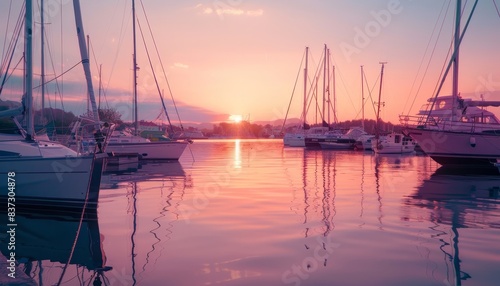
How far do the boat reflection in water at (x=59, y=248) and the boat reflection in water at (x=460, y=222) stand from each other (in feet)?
A: 18.0

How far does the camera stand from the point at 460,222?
10.9 meters

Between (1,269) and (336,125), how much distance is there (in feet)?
246

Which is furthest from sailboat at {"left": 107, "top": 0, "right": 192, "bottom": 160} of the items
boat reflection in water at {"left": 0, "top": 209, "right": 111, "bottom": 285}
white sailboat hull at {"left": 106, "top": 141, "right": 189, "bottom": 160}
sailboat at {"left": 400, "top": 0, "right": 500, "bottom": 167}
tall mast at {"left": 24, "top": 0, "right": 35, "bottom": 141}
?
boat reflection in water at {"left": 0, "top": 209, "right": 111, "bottom": 285}

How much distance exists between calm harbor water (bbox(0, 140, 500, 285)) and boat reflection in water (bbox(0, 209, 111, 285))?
3 cm

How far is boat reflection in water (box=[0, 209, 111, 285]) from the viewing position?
6.98m

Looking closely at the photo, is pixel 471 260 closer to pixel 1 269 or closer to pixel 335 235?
pixel 335 235

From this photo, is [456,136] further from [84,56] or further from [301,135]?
[301,135]

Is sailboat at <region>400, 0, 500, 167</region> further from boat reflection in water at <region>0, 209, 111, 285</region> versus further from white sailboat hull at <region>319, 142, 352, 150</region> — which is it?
white sailboat hull at <region>319, 142, 352, 150</region>

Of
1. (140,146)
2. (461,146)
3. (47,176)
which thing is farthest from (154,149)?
(47,176)

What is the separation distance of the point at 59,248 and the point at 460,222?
8.91m

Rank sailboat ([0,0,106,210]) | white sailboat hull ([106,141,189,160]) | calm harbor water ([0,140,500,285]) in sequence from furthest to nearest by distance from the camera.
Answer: white sailboat hull ([106,141,189,160])
sailboat ([0,0,106,210])
calm harbor water ([0,140,500,285])

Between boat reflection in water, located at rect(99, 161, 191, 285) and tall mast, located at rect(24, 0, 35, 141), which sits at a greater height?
tall mast, located at rect(24, 0, 35, 141)

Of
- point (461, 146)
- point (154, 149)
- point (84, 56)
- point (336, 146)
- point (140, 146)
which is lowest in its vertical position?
point (336, 146)

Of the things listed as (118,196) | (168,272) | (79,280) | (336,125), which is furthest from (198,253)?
(336,125)
